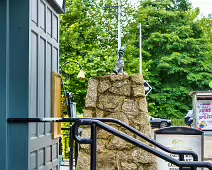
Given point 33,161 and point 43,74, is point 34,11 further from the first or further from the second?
point 33,161

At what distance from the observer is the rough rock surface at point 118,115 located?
6.17 metres

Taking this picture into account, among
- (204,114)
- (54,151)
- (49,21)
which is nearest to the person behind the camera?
(49,21)

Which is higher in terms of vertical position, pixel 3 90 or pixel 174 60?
pixel 174 60

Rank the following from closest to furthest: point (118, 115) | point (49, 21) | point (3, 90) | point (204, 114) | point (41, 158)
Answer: point (3, 90)
point (41, 158)
point (49, 21)
point (118, 115)
point (204, 114)

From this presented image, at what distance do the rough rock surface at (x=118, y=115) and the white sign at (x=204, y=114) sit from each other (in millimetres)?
3733

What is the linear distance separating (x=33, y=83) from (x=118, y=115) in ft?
9.92

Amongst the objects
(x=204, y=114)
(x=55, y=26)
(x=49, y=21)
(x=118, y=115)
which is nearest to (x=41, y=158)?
(x=49, y=21)

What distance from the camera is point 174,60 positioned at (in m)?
25.7

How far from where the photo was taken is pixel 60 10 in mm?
4602

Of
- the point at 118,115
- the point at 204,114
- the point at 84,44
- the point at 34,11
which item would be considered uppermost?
the point at 84,44

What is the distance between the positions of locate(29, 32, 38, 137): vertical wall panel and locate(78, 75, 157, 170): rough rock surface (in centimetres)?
280

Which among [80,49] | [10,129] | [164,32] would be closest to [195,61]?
[164,32]

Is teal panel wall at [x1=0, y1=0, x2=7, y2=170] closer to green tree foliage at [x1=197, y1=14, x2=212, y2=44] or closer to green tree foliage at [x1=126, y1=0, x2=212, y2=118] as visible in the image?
green tree foliage at [x1=126, y1=0, x2=212, y2=118]

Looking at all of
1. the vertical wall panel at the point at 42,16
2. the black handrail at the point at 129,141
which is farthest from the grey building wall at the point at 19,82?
the black handrail at the point at 129,141
